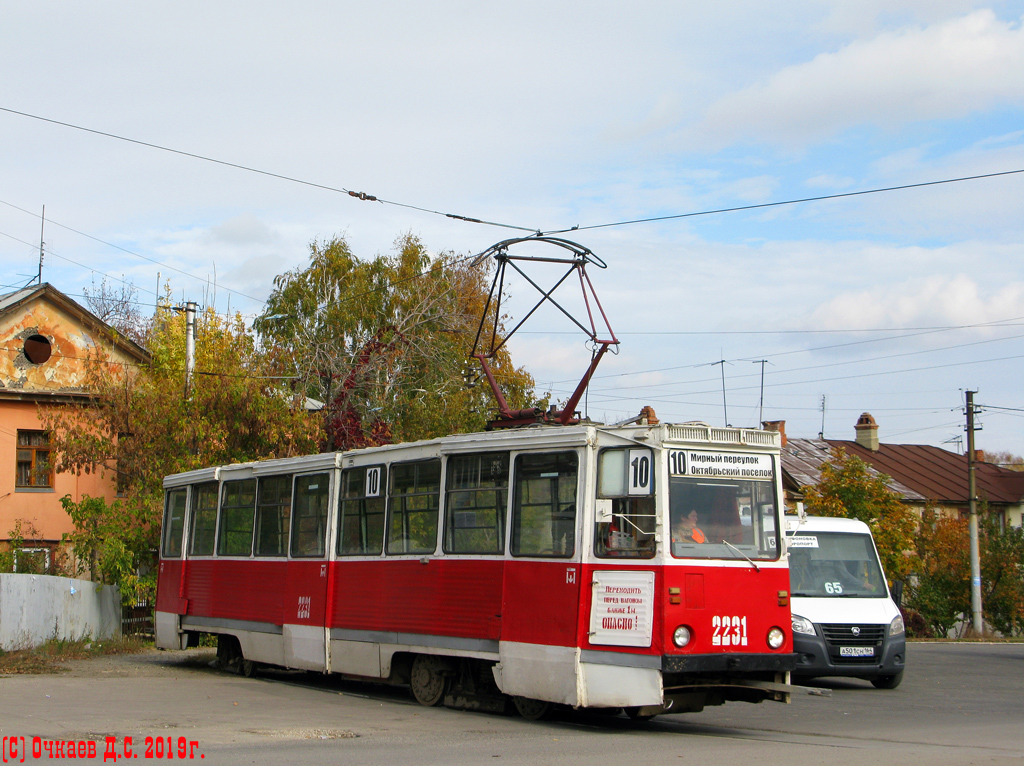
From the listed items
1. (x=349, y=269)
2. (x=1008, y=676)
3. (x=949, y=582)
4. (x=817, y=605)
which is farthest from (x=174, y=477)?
(x=949, y=582)

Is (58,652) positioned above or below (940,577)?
below

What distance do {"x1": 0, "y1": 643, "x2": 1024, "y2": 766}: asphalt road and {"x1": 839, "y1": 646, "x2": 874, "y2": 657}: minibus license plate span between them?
Answer: 506mm

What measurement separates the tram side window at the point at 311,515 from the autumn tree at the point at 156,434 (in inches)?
332

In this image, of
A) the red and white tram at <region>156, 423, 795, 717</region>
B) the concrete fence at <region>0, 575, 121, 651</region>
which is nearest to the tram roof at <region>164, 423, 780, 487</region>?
the red and white tram at <region>156, 423, 795, 717</region>

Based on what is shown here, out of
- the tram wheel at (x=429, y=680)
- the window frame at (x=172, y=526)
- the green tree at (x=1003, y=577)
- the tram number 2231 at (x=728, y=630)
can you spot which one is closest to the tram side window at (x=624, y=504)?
the tram number 2231 at (x=728, y=630)

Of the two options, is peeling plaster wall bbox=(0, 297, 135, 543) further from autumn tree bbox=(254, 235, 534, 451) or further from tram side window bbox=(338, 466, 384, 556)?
tram side window bbox=(338, 466, 384, 556)

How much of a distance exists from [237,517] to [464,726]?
706cm

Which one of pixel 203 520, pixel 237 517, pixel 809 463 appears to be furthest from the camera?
pixel 809 463

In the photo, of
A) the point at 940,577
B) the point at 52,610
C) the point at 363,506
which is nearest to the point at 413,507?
the point at 363,506

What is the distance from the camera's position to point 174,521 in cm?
1856

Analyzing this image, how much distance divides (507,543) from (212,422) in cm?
1382

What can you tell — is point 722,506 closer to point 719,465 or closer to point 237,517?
point 719,465

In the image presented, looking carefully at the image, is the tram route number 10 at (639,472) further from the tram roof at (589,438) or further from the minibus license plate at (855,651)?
the minibus license plate at (855,651)

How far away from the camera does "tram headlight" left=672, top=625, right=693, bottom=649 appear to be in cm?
971
